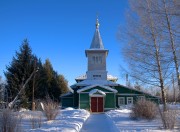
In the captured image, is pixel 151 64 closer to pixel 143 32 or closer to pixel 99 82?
pixel 143 32

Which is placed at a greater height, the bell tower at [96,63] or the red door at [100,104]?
the bell tower at [96,63]

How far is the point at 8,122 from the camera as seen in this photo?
9.58 m

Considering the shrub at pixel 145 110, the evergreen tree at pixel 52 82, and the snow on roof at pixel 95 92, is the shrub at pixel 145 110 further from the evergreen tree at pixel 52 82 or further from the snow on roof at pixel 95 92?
the evergreen tree at pixel 52 82

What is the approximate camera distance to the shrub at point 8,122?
949cm

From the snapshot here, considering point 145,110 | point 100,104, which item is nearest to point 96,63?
point 100,104

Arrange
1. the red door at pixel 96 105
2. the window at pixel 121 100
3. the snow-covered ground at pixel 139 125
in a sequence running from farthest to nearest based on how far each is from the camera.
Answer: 1. the window at pixel 121 100
2. the red door at pixel 96 105
3. the snow-covered ground at pixel 139 125

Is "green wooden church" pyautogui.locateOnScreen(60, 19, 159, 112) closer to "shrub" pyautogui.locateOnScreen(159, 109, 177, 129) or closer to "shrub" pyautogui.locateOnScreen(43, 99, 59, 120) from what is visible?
"shrub" pyautogui.locateOnScreen(43, 99, 59, 120)

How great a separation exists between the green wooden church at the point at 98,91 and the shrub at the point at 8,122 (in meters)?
24.7

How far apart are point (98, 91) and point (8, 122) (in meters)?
26.6

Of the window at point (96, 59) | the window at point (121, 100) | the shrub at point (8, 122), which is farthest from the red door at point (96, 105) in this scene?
the shrub at point (8, 122)

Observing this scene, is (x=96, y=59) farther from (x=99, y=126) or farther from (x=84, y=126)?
(x=84, y=126)

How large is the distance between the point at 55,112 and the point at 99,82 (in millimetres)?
20112

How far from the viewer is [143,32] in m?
20.0

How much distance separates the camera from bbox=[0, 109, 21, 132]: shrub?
949 centimetres
